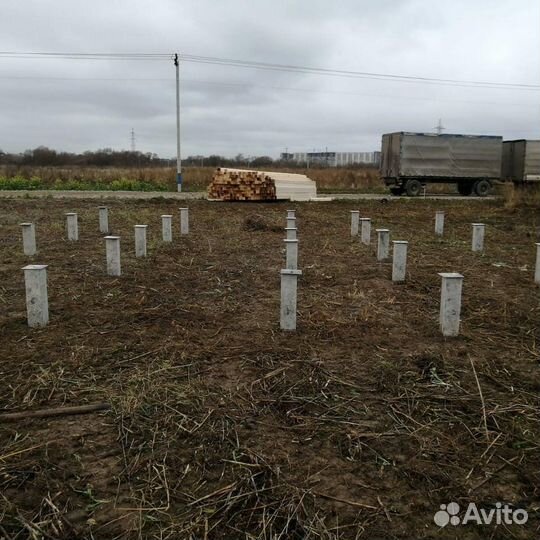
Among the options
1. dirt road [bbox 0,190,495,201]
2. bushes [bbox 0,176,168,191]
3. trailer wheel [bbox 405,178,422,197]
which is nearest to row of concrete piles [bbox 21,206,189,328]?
dirt road [bbox 0,190,495,201]

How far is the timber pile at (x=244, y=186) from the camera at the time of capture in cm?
2045

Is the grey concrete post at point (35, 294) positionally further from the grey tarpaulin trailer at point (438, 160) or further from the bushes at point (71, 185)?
the bushes at point (71, 185)

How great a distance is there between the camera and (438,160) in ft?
88.4

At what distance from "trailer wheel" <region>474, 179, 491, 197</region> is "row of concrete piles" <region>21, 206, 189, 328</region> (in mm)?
21415

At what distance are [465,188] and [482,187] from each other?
2.99 feet

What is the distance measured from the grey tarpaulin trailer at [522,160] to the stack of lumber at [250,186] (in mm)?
14480

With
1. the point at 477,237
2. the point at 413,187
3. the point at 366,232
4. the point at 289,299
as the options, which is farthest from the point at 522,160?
the point at 289,299

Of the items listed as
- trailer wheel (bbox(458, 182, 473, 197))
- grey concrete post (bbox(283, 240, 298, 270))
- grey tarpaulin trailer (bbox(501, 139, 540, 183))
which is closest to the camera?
grey concrete post (bbox(283, 240, 298, 270))

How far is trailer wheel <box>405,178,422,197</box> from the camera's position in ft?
88.4

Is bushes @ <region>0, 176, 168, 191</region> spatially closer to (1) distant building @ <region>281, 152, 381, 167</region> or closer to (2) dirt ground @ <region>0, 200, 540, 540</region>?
(2) dirt ground @ <region>0, 200, 540, 540</region>

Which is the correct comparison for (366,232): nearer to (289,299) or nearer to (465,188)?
(289,299)

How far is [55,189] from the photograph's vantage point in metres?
28.8

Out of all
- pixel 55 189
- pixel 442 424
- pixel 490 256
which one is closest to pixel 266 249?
pixel 490 256

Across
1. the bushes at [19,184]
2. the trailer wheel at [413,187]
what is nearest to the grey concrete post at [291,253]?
the trailer wheel at [413,187]
